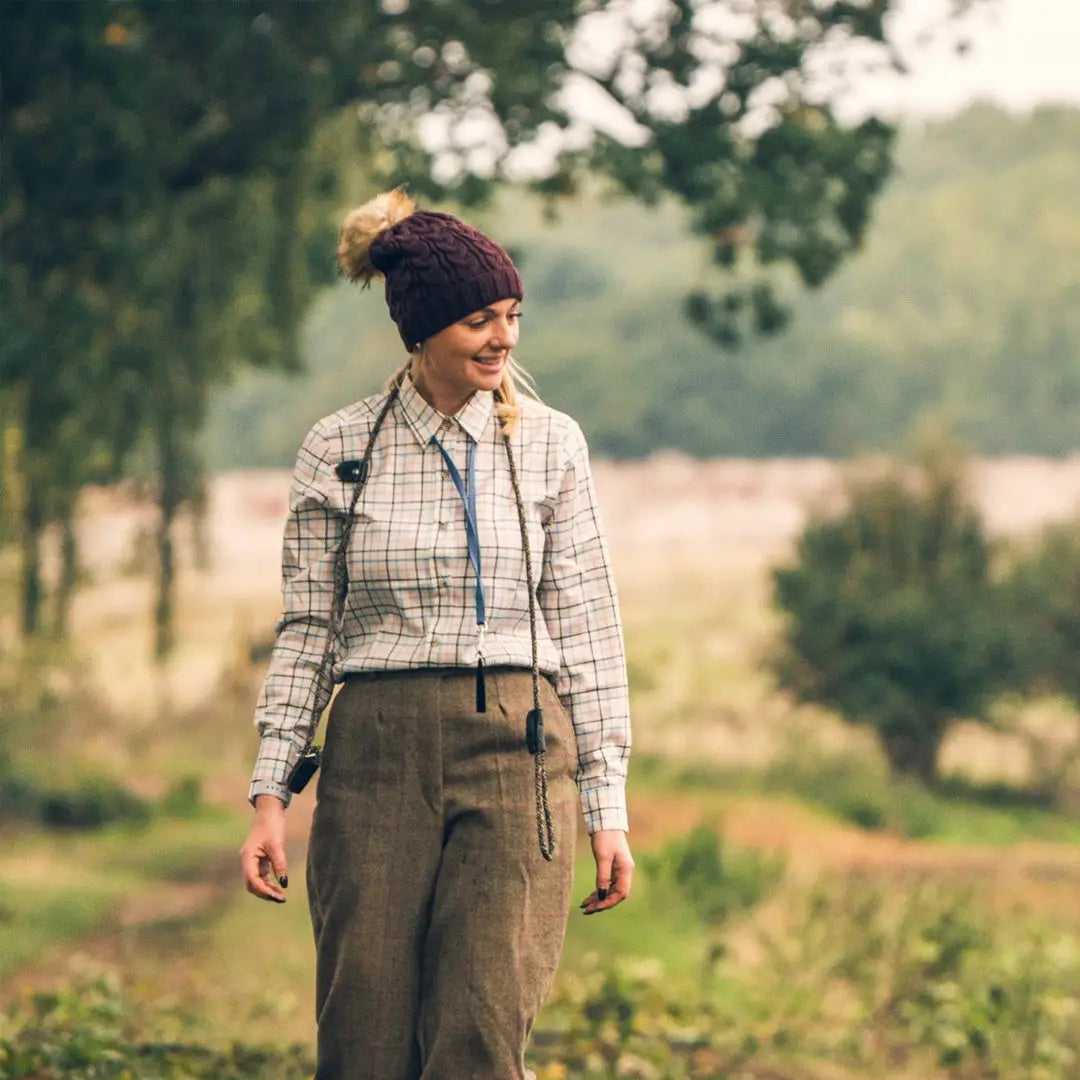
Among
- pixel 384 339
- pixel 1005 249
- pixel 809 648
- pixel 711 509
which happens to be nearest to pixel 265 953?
pixel 809 648

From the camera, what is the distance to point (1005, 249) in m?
89.5

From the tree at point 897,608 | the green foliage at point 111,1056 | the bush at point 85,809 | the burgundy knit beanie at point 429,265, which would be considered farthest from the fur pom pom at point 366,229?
the tree at point 897,608

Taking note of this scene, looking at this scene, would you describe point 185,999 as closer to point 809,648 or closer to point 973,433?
point 809,648

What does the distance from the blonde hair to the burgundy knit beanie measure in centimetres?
8

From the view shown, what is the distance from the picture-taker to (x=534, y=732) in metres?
3.61

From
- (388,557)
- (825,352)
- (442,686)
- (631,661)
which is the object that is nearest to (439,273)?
(388,557)

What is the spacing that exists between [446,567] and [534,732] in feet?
1.15

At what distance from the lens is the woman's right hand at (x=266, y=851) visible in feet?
12.1

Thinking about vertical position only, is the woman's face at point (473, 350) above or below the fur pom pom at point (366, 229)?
below

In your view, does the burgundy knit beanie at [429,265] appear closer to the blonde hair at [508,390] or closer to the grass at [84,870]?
the blonde hair at [508,390]

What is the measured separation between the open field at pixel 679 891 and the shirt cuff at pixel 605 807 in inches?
108

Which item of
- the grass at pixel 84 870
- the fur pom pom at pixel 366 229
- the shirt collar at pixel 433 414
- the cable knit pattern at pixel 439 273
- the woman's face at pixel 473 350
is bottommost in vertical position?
the grass at pixel 84 870

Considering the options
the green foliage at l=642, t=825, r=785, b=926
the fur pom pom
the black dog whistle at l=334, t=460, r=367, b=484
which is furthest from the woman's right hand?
the green foliage at l=642, t=825, r=785, b=926

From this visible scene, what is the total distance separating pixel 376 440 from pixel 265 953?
7.75m
